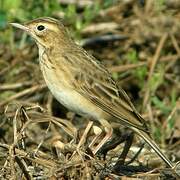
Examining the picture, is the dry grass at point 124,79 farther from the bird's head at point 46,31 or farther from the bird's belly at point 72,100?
the bird's head at point 46,31

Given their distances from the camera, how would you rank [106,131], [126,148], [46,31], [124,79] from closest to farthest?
[126,148] < [106,131] < [46,31] < [124,79]

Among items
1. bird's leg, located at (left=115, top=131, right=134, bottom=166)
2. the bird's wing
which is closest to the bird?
the bird's wing

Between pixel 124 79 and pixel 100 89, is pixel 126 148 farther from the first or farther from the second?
pixel 124 79

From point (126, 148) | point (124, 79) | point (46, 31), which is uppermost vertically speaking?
point (46, 31)

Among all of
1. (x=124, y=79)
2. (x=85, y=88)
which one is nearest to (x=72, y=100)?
(x=85, y=88)

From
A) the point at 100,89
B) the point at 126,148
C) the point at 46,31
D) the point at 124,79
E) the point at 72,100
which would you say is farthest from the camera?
the point at 124,79

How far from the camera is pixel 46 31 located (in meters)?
7.11

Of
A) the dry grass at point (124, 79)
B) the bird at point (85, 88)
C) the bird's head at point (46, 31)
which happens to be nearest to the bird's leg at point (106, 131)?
the bird at point (85, 88)

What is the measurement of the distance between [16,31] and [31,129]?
204 centimetres

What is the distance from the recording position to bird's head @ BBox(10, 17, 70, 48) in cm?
706

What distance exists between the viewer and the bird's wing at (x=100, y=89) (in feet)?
21.5

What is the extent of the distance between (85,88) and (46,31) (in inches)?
30.8

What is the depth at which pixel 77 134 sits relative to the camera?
600 cm

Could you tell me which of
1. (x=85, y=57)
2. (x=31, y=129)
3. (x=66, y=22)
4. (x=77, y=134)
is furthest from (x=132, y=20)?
(x=77, y=134)
